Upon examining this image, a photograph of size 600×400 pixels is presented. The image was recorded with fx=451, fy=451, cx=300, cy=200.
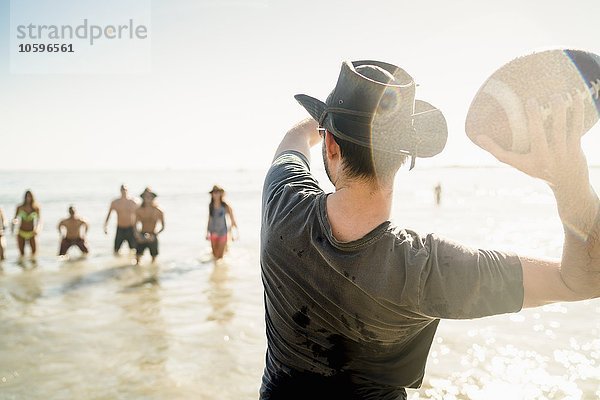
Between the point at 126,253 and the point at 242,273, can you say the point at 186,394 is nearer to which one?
the point at 242,273

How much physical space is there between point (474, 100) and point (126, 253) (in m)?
13.8

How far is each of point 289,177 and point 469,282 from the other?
0.85 metres

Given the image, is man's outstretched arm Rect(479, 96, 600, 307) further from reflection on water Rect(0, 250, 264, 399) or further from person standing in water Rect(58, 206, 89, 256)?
person standing in water Rect(58, 206, 89, 256)

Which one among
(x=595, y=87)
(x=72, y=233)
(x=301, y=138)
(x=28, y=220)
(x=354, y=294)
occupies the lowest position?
(x=72, y=233)

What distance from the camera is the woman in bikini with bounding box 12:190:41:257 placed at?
1255 centimetres

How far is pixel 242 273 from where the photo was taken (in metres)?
10.8

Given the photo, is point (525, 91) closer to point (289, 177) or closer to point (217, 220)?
point (289, 177)

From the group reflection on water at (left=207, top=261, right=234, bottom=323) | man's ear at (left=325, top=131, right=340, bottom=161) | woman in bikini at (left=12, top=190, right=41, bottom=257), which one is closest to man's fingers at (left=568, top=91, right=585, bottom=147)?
man's ear at (left=325, top=131, right=340, bottom=161)

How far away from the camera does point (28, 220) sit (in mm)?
12688

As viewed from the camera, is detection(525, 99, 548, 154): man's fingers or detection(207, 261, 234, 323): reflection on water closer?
detection(525, 99, 548, 154): man's fingers

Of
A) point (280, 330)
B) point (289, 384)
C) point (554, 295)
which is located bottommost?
point (289, 384)

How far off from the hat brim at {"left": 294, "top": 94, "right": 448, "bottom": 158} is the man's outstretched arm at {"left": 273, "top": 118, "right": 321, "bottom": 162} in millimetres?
697

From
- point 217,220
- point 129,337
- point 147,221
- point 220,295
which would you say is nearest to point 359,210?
point 129,337

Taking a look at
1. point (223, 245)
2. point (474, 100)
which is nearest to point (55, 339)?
point (223, 245)
